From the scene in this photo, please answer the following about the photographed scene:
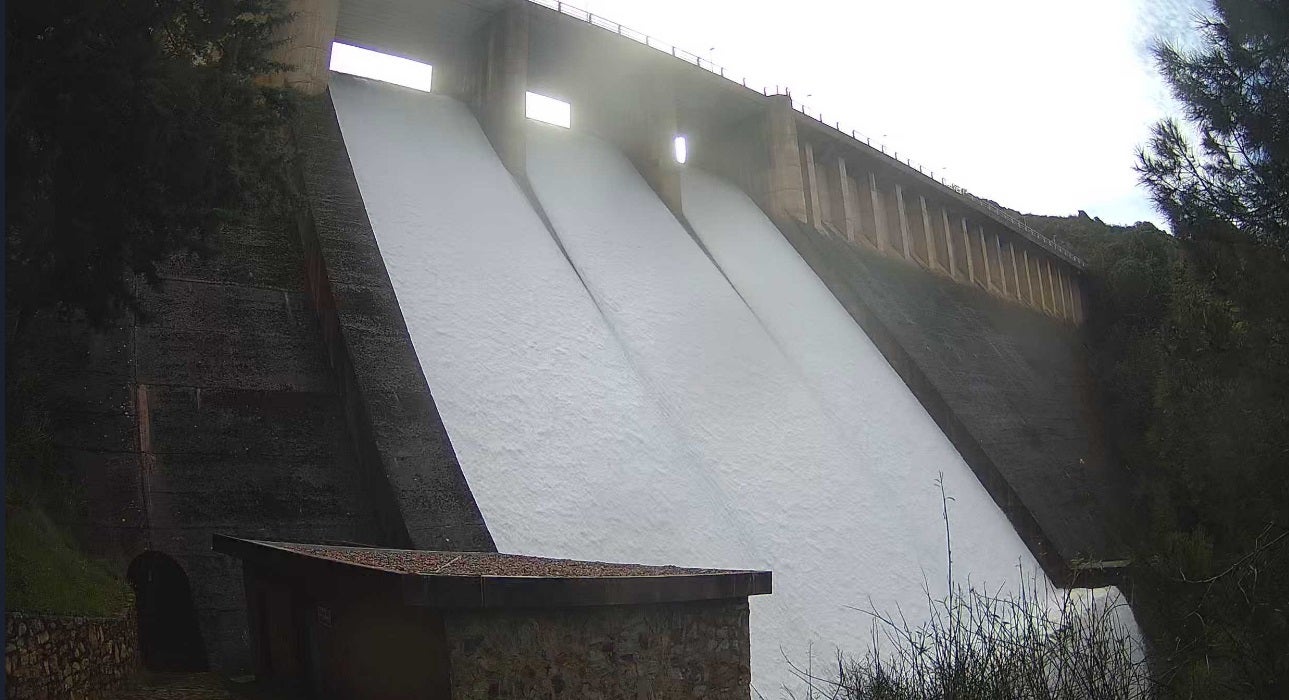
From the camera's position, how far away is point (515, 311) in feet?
34.6

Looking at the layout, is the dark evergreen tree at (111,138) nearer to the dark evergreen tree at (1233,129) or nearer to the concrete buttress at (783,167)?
the dark evergreen tree at (1233,129)

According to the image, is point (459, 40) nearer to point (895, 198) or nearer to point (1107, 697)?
point (895, 198)

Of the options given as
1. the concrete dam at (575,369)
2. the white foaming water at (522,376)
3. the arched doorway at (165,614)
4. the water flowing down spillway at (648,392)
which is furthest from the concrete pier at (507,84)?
the arched doorway at (165,614)

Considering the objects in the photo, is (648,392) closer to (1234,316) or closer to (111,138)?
(1234,316)

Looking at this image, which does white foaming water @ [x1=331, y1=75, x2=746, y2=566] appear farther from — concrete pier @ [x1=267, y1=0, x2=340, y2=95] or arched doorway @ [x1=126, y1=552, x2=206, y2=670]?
arched doorway @ [x1=126, y1=552, x2=206, y2=670]

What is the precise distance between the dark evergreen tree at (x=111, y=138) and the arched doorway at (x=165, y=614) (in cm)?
178

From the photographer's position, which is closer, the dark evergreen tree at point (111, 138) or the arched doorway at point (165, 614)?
the dark evergreen tree at point (111, 138)

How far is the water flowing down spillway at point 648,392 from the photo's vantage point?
8.46 m

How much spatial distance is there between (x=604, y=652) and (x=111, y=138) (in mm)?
3573

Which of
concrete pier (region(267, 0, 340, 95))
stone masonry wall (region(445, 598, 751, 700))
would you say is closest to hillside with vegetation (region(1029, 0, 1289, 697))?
stone masonry wall (region(445, 598, 751, 700))

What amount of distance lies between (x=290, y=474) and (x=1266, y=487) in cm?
690

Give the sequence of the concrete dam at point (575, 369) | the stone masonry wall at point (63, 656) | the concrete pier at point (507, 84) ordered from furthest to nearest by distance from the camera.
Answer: the concrete pier at point (507, 84), the concrete dam at point (575, 369), the stone masonry wall at point (63, 656)

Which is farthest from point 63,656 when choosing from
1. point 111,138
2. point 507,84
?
point 507,84

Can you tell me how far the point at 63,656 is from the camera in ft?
14.8
